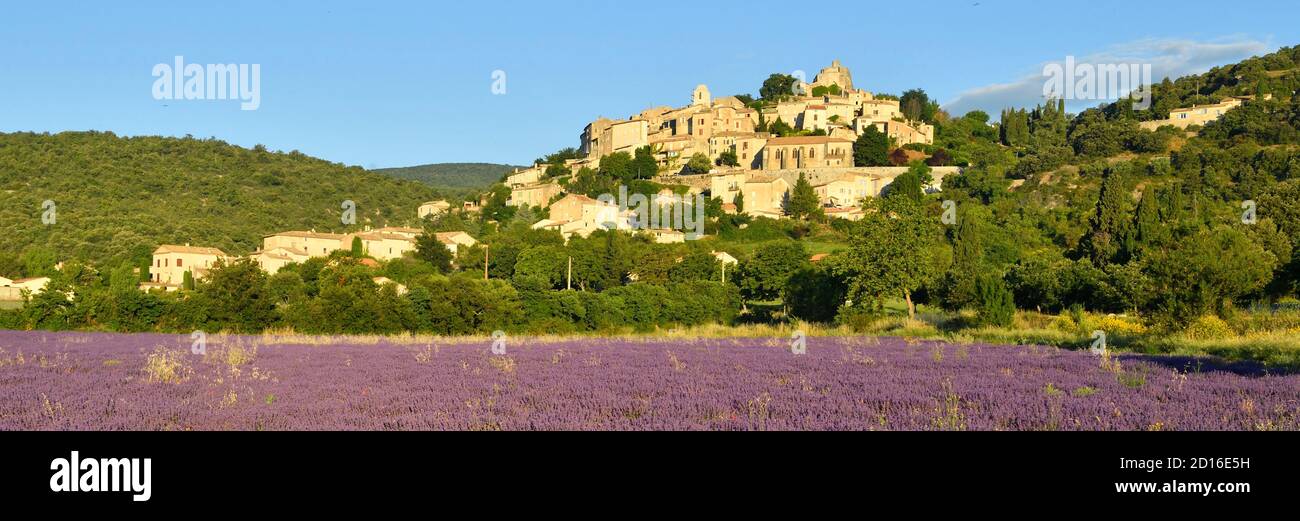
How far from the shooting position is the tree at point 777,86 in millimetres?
148875

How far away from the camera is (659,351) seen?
1658 cm

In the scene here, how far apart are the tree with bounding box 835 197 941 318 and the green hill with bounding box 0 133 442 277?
64988 mm

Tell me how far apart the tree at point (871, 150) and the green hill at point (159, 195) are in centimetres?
5960

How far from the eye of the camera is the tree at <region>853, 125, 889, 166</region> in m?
104

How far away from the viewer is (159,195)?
387ft

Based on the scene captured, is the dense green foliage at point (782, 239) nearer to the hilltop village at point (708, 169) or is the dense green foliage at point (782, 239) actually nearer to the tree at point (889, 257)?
the tree at point (889, 257)

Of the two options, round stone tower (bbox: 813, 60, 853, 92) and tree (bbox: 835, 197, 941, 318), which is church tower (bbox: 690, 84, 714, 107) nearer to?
round stone tower (bbox: 813, 60, 853, 92)

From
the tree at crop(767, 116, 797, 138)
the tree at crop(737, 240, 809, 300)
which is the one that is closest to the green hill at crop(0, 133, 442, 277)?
the tree at crop(767, 116, 797, 138)

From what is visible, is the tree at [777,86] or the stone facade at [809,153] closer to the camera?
the stone facade at [809,153]

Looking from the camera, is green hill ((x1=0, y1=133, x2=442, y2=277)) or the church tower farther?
the church tower

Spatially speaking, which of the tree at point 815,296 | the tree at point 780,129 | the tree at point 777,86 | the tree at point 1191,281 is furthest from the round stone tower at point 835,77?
the tree at point 1191,281
